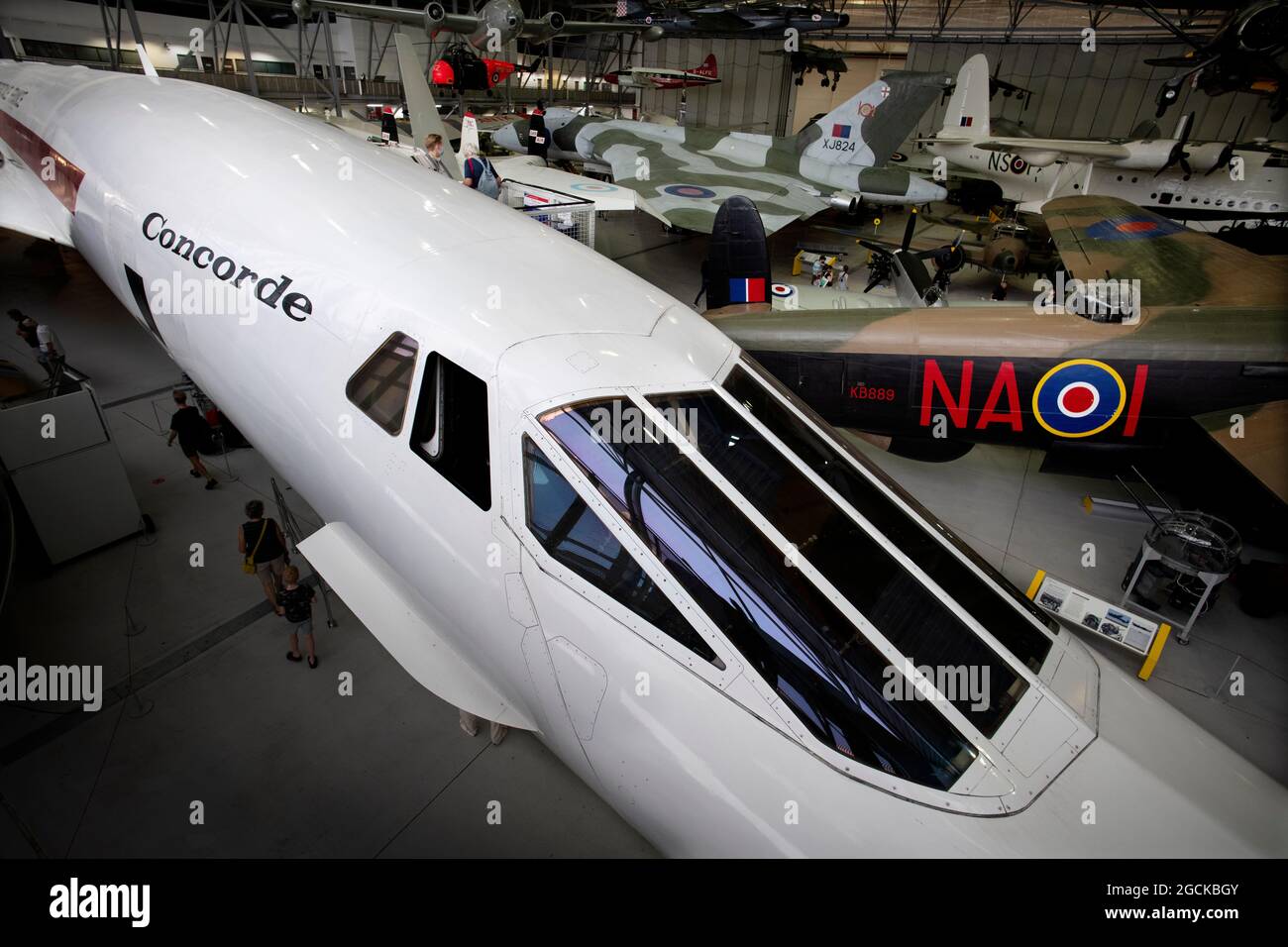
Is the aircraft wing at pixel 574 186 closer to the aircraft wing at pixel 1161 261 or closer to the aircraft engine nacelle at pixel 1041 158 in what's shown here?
the aircraft wing at pixel 1161 261

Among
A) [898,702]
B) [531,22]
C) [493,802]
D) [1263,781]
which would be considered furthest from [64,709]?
[531,22]

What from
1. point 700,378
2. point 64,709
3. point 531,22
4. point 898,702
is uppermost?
point 531,22

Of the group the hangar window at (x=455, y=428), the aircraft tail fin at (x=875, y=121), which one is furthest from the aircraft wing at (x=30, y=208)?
the aircraft tail fin at (x=875, y=121)

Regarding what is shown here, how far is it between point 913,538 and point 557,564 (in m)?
1.83

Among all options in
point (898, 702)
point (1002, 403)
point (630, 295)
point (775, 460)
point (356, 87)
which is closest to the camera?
point (898, 702)

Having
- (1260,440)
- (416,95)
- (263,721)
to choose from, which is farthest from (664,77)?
(263,721)

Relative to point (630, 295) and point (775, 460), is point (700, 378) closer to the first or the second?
point (775, 460)

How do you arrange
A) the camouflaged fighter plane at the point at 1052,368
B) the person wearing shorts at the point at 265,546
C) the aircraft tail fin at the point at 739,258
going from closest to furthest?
the person wearing shorts at the point at 265,546 → the camouflaged fighter plane at the point at 1052,368 → the aircraft tail fin at the point at 739,258

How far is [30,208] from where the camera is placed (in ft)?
29.3

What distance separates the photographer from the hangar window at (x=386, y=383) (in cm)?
331

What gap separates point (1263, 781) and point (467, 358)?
165 inches

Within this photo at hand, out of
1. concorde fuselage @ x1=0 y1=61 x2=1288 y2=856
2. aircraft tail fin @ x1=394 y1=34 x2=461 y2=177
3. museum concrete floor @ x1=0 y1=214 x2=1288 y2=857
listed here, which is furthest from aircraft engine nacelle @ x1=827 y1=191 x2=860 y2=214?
concorde fuselage @ x1=0 y1=61 x2=1288 y2=856

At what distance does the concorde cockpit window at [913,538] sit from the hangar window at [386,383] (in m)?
1.73

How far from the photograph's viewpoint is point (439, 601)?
11.1 ft
